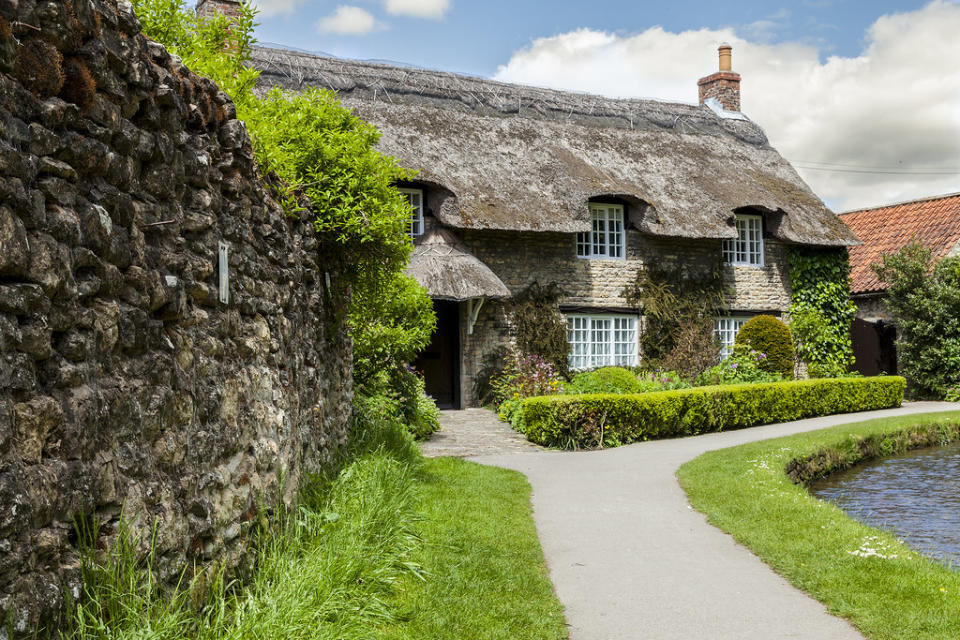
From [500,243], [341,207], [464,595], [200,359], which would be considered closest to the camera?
[200,359]

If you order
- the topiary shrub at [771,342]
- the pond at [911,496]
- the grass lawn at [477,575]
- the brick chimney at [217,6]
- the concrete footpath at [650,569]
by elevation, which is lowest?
the pond at [911,496]

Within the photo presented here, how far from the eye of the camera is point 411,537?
233 inches

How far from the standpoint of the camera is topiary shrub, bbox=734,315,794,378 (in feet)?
62.8

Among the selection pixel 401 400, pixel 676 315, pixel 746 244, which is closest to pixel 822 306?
pixel 746 244

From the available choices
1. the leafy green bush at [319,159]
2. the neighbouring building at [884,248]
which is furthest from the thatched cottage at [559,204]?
the leafy green bush at [319,159]

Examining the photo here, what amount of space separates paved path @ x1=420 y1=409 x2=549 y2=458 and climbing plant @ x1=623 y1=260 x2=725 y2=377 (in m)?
5.12

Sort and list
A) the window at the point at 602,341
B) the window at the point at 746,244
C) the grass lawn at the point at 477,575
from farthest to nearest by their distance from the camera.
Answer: the window at the point at 746,244 < the window at the point at 602,341 < the grass lawn at the point at 477,575

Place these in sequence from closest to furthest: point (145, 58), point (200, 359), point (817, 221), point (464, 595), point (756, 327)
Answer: point (145, 58) < point (200, 359) < point (464, 595) < point (756, 327) < point (817, 221)

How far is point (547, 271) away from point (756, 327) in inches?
214

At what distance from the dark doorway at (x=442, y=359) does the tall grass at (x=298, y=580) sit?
1063cm

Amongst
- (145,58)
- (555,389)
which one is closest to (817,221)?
(555,389)

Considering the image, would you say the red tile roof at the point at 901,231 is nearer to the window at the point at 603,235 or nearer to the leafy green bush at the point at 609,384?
the window at the point at 603,235

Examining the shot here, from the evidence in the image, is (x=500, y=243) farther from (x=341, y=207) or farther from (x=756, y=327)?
(x=341, y=207)

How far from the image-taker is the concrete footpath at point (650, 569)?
4.91 m
